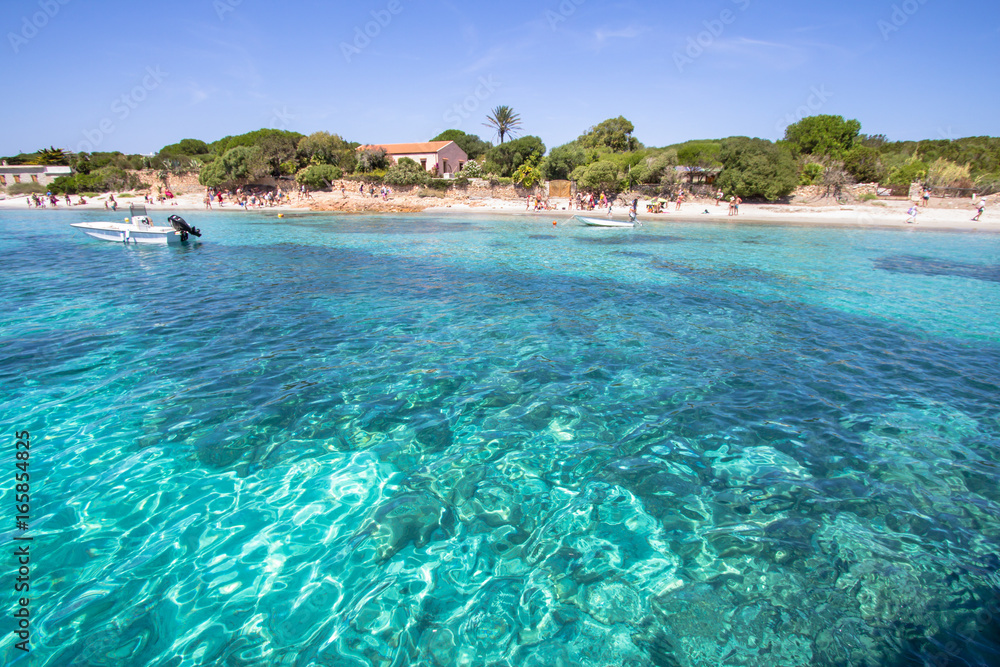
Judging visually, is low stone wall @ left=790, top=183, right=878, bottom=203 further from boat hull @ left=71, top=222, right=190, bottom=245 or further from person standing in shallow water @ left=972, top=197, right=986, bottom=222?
boat hull @ left=71, top=222, right=190, bottom=245

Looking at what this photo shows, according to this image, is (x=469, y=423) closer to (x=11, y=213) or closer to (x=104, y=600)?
(x=104, y=600)

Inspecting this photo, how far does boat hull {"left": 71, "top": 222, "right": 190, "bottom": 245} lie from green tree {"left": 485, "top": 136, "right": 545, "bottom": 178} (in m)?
38.3

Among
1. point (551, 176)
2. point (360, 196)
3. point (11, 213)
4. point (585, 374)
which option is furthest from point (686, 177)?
point (11, 213)

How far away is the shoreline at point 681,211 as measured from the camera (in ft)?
106

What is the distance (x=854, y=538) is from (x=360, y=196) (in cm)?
5517

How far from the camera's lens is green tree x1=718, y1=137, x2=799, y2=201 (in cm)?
3991

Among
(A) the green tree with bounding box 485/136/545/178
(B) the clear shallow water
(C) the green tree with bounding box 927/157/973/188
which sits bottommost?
(B) the clear shallow water

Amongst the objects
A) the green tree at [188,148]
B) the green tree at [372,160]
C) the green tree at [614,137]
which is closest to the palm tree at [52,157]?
the green tree at [188,148]

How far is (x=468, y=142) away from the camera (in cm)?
8144

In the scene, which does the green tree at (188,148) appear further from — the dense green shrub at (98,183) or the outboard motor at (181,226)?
the outboard motor at (181,226)

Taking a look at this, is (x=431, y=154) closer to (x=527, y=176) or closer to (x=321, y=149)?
(x=321, y=149)

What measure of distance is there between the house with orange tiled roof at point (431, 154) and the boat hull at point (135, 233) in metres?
45.7

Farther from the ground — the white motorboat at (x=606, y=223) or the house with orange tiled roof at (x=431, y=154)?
the house with orange tiled roof at (x=431, y=154)

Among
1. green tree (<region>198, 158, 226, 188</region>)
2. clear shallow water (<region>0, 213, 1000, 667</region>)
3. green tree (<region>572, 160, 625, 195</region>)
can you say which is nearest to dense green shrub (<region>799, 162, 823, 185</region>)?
green tree (<region>572, 160, 625, 195</region>)
